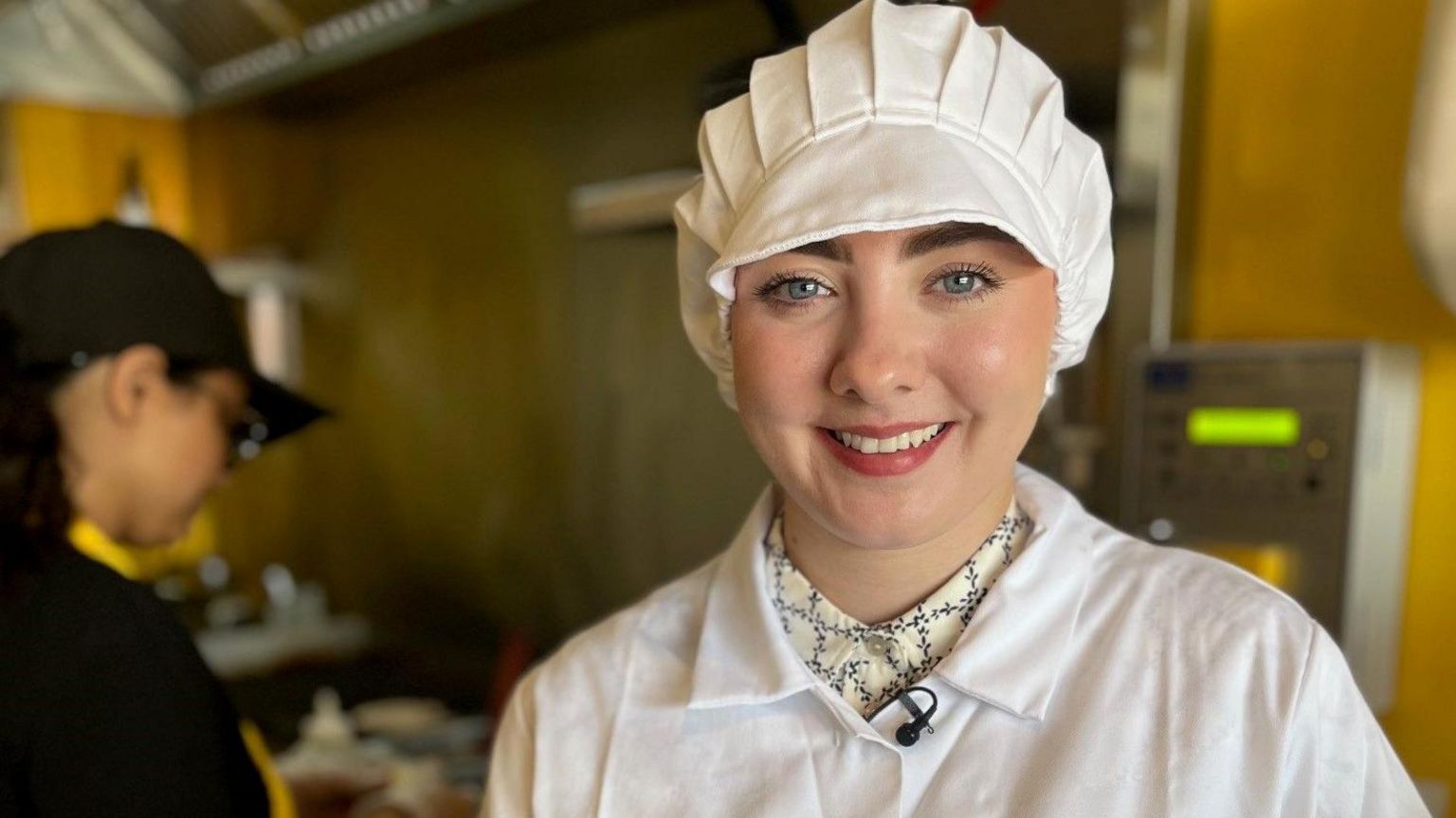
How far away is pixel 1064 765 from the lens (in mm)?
798

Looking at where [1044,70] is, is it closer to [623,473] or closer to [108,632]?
[108,632]

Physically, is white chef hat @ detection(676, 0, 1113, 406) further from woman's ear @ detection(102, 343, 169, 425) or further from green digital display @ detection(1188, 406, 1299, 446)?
woman's ear @ detection(102, 343, 169, 425)

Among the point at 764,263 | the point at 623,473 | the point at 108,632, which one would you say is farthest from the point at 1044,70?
the point at 623,473

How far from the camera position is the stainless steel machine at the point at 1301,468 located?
113 cm

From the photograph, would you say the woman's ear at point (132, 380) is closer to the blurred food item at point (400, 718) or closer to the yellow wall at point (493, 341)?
the yellow wall at point (493, 341)

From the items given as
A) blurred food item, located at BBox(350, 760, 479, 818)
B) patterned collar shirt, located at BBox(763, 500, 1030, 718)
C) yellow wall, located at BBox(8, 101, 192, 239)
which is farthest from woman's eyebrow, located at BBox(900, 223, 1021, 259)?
yellow wall, located at BBox(8, 101, 192, 239)

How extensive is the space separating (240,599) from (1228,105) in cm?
289

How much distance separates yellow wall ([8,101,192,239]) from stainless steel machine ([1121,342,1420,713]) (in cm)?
290

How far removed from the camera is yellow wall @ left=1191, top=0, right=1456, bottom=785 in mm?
1155

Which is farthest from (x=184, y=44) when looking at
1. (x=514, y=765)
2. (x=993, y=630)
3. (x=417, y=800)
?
(x=993, y=630)

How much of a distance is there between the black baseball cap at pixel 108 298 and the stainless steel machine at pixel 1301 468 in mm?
1182

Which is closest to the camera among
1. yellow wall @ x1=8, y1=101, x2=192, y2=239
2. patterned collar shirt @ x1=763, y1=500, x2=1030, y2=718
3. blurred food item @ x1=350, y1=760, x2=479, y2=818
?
patterned collar shirt @ x1=763, y1=500, x2=1030, y2=718

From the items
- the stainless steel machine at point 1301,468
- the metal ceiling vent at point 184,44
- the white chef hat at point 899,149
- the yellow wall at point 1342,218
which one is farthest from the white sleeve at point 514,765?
the metal ceiling vent at point 184,44

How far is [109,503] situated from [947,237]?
1126mm
